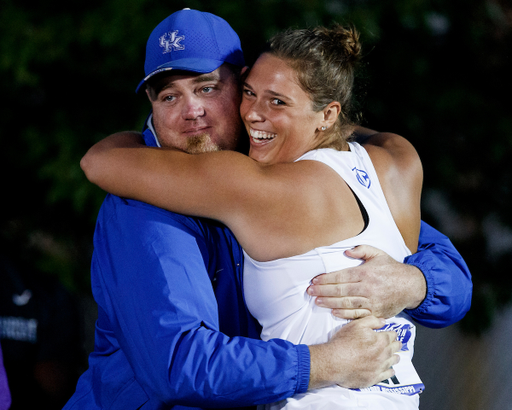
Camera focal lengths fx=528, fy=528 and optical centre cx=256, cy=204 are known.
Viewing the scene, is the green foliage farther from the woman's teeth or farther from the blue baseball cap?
the woman's teeth

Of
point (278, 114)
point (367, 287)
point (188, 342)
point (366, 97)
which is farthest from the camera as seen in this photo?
point (366, 97)

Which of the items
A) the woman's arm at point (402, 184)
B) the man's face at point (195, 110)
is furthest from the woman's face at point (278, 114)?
the woman's arm at point (402, 184)

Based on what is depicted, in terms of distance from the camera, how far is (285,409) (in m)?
1.64

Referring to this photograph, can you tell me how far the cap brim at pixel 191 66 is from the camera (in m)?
2.06

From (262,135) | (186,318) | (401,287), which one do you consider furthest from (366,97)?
(186,318)

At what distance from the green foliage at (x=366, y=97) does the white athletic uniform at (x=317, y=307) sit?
63.3 inches

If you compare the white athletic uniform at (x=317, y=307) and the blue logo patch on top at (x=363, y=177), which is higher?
the blue logo patch on top at (x=363, y=177)

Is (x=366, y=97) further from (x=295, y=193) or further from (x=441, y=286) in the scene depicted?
(x=295, y=193)

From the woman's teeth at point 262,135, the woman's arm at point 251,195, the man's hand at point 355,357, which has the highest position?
the woman's teeth at point 262,135

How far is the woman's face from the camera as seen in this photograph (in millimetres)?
1955

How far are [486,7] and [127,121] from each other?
2483 mm

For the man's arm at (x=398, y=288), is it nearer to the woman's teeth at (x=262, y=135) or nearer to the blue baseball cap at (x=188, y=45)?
the woman's teeth at (x=262, y=135)

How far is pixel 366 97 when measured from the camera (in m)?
3.31

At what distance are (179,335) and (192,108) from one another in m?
1.00
